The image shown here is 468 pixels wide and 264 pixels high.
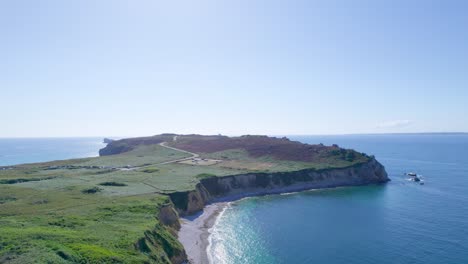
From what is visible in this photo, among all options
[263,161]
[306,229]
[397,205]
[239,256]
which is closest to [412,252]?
[306,229]

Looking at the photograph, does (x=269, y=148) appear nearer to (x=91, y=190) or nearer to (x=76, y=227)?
(x=91, y=190)

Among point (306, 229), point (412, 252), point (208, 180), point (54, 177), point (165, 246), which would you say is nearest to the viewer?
point (165, 246)

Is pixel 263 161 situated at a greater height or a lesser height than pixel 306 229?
greater

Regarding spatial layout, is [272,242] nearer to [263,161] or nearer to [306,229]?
[306,229]

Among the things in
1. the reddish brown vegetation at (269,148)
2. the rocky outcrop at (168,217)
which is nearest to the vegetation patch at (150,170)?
the rocky outcrop at (168,217)

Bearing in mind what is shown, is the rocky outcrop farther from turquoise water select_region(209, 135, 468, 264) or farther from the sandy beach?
turquoise water select_region(209, 135, 468, 264)

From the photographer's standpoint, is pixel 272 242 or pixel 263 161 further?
pixel 263 161

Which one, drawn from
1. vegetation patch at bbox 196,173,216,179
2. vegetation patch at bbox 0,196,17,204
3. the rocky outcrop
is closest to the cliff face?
vegetation patch at bbox 196,173,216,179
